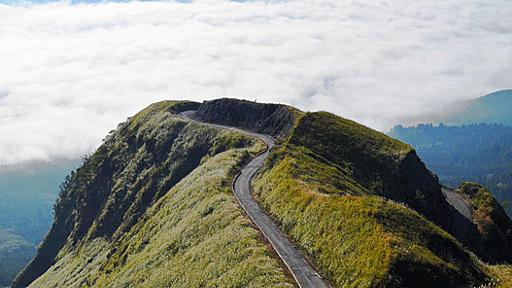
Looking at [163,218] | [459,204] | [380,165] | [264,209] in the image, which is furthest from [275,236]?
[459,204]

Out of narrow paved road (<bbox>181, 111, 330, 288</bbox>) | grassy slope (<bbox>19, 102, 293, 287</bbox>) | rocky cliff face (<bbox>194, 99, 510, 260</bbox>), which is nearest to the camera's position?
narrow paved road (<bbox>181, 111, 330, 288</bbox>)

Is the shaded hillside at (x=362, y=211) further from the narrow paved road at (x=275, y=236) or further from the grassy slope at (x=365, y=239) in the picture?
the narrow paved road at (x=275, y=236)

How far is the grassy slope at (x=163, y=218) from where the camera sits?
164ft

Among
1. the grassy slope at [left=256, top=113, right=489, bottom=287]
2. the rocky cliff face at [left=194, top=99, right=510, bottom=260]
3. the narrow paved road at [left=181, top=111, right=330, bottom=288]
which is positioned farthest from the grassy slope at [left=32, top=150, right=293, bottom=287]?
the rocky cliff face at [left=194, top=99, right=510, bottom=260]

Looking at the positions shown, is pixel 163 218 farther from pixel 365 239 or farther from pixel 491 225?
pixel 491 225

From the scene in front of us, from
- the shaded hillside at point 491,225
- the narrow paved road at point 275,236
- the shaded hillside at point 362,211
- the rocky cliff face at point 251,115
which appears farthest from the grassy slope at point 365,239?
the rocky cliff face at point 251,115

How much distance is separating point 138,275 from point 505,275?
46440mm

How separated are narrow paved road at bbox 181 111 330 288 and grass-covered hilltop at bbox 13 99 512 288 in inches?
39.4

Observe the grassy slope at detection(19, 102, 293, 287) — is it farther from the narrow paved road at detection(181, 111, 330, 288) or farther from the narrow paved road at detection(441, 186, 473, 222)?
the narrow paved road at detection(441, 186, 473, 222)

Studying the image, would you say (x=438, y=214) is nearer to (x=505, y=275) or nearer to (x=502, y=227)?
(x=502, y=227)

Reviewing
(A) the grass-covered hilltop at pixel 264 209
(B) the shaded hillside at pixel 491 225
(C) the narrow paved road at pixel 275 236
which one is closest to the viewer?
(C) the narrow paved road at pixel 275 236

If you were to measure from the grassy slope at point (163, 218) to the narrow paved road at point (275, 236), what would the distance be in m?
1.45

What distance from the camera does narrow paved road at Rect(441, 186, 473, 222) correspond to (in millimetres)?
104281

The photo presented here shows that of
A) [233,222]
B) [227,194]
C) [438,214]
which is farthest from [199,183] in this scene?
[438,214]
